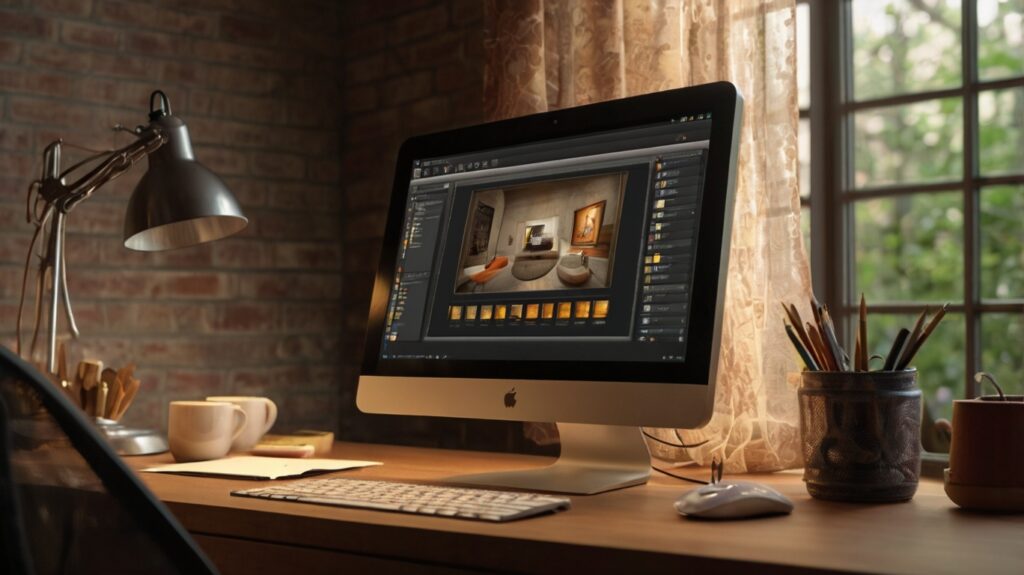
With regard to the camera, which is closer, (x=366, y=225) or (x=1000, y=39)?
(x=1000, y=39)

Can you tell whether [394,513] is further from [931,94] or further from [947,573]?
[931,94]

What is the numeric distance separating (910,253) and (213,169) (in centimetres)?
190

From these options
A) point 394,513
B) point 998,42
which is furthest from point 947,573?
point 998,42

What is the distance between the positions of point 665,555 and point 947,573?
226mm

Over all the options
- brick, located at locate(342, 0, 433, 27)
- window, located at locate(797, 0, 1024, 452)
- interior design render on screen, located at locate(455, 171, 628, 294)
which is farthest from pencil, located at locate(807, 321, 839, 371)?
brick, located at locate(342, 0, 433, 27)

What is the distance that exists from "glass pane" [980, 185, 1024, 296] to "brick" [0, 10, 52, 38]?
73.2 inches

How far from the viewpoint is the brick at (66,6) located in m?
2.29

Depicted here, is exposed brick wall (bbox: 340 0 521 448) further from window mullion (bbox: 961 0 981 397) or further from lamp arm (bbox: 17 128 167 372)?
window mullion (bbox: 961 0 981 397)

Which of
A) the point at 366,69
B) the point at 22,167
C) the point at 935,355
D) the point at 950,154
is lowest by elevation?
the point at 935,355

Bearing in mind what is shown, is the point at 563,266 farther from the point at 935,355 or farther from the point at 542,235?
the point at 935,355

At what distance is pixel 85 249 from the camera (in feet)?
7.68

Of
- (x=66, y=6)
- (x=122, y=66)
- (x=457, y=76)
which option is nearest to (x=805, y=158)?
(x=457, y=76)

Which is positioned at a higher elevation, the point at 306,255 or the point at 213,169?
the point at 213,169

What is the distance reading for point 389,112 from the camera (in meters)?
2.62
